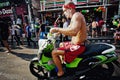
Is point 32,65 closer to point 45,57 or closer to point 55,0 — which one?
point 45,57

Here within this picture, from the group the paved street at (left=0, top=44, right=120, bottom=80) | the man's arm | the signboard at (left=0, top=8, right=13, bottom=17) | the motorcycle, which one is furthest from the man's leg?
Answer: the signboard at (left=0, top=8, right=13, bottom=17)

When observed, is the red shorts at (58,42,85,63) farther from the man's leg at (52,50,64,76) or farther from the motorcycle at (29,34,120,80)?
the man's leg at (52,50,64,76)

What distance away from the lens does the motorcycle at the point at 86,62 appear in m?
4.01

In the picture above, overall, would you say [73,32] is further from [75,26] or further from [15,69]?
[15,69]

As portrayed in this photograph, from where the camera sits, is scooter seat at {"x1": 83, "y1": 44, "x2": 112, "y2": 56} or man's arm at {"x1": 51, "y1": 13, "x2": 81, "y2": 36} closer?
man's arm at {"x1": 51, "y1": 13, "x2": 81, "y2": 36}

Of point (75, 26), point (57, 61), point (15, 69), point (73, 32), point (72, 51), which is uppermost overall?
point (75, 26)

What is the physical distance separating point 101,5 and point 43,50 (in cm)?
1800

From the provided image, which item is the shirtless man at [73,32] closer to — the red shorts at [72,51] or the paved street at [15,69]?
the red shorts at [72,51]

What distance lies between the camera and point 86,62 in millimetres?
4074

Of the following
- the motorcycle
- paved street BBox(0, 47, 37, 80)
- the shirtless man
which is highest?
the shirtless man

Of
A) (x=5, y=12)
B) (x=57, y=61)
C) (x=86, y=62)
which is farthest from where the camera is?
(x=5, y=12)

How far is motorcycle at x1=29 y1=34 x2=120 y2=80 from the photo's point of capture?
158 inches

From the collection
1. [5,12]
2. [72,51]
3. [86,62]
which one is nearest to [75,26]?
[72,51]

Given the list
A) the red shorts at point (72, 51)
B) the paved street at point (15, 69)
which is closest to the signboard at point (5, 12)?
the paved street at point (15, 69)
